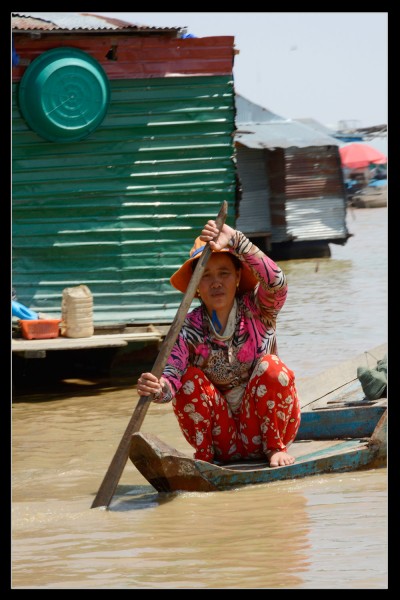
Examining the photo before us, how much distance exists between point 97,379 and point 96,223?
1.42 m

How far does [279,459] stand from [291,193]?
17.7 meters

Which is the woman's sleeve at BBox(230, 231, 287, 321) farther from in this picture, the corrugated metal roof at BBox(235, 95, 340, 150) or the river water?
the corrugated metal roof at BBox(235, 95, 340, 150)

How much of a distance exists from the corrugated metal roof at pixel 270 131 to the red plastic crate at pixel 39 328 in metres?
12.9

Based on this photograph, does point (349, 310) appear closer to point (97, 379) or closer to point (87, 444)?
point (97, 379)

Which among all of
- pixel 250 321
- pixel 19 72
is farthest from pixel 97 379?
pixel 250 321

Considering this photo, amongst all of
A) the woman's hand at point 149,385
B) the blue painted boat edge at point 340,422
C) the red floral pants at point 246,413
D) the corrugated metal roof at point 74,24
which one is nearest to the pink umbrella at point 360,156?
the corrugated metal roof at point 74,24

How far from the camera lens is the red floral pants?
534 cm

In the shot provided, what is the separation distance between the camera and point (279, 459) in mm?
5406

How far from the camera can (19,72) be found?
9.20 m

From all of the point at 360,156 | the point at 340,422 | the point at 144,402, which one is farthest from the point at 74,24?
the point at 360,156

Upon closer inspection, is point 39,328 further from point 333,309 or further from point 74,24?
point 333,309

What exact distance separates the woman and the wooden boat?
14 cm

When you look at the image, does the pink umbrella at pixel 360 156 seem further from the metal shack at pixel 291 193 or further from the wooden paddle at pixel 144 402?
the wooden paddle at pixel 144 402

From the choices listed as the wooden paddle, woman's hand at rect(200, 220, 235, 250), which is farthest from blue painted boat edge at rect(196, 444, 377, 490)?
woman's hand at rect(200, 220, 235, 250)
